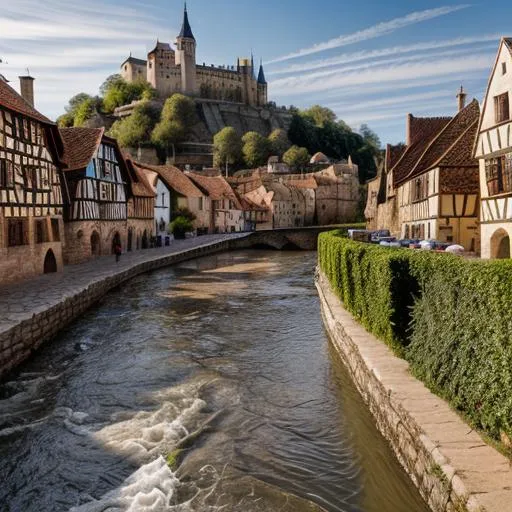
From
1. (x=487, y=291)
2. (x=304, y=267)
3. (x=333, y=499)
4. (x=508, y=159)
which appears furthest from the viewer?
(x=304, y=267)

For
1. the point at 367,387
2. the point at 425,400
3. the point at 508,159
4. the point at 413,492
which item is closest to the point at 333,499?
the point at 413,492

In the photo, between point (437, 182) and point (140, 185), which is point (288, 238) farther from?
point (437, 182)

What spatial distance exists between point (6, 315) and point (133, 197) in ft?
87.4

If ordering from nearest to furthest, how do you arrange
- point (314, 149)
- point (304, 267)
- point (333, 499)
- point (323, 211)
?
point (333, 499) → point (304, 267) → point (323, 211) → point (314, 149)

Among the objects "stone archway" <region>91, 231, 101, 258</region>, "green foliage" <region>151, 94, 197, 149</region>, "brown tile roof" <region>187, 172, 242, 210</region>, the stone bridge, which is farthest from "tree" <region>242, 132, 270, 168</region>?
"stone archway" <region>91, 231, 101, 258</region>

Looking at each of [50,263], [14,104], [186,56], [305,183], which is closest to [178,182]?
[305,183]

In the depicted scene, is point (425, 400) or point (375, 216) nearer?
point (425, 400)

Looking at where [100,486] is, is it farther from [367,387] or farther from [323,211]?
[323,211]

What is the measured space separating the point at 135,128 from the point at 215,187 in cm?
4261

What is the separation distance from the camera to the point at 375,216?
47625 mm

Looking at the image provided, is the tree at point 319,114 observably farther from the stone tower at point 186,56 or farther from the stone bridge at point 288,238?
the stone bridge at point 288,238

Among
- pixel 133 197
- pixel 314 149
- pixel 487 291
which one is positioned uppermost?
pixel 314 149

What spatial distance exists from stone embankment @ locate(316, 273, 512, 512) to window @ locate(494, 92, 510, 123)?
13.3 m

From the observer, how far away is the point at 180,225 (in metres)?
54.6
